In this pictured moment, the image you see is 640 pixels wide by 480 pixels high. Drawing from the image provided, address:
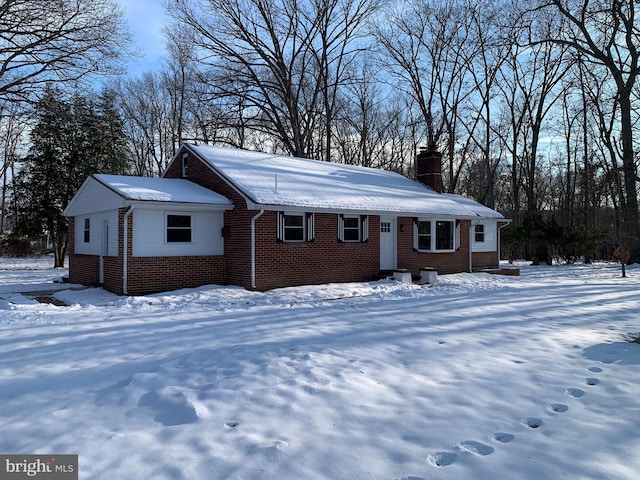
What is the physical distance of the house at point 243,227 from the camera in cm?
→ 1234

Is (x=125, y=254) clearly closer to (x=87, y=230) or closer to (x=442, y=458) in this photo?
(x=87, y=230)

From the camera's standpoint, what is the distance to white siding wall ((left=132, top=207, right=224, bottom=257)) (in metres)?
12.1

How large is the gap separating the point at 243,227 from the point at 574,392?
9979 millimetres

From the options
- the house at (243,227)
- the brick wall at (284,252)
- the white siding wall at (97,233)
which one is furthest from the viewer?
the brick wall at (284,252)

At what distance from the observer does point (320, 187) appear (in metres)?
15.5

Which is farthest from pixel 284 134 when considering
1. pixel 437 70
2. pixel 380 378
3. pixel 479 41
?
pixel 380 378

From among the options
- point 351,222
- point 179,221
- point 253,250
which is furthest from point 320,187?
point 179,221

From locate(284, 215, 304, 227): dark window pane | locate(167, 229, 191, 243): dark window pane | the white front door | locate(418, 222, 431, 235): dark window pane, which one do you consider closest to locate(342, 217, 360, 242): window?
the white front door

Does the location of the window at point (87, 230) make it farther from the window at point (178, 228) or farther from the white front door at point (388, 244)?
the white front door at point (388, 244)

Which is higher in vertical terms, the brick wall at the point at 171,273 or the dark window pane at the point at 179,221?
the dark window pane at the point at 179,221

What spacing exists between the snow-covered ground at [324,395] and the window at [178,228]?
4385 millimetres

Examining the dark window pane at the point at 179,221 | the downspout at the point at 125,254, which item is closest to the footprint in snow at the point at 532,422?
the downspout at the point at 125,254

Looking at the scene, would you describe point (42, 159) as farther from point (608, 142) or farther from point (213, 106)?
point (608, 142)

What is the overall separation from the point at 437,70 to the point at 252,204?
23986 millimetres
